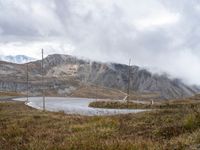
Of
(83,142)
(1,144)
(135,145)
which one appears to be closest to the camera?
(135,145)

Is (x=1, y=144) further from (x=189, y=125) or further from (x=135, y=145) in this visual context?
(x=189, y=125)

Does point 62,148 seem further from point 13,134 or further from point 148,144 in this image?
point 13,134

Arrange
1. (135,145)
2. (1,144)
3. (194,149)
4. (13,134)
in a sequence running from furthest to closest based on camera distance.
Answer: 1. (13,134)
2. (1,144)
3. (135,145)
4. (194,149)

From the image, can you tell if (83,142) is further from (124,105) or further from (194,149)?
(124,105)

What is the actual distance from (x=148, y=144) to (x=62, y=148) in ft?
7.21

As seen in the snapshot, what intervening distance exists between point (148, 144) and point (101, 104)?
5708 cm

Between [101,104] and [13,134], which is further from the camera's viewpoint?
[101,104]

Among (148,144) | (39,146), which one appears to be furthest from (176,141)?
(39,146)

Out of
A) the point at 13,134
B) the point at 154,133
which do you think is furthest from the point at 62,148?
the point at 13,134

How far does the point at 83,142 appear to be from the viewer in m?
11.7

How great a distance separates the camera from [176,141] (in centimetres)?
1112

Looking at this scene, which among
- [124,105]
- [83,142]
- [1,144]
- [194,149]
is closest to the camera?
[194,149]

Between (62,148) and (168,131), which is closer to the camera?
(62,148)

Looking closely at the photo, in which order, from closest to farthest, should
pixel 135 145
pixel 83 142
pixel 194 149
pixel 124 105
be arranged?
pixel 194 149
pixel 135 145
pixel 83 142
pixel 124 105
